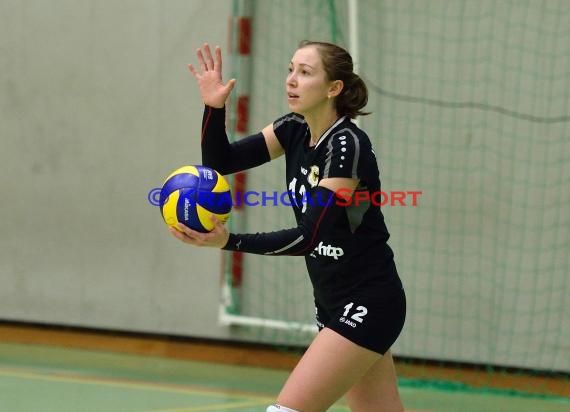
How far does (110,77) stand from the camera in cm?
672

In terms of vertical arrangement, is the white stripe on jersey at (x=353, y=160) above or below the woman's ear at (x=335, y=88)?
below

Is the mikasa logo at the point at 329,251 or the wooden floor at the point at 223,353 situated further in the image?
the wooden floor at the point at 223,353

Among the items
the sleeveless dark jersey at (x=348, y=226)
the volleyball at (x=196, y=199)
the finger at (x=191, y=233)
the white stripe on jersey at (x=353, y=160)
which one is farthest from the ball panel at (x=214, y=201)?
the white stripe on jersey at (x=353, y=160)

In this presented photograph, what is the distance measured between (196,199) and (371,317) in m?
0.75

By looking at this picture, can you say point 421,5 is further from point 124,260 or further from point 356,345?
point 356,345

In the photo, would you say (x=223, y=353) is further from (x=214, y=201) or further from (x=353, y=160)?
(x=353, y=160)

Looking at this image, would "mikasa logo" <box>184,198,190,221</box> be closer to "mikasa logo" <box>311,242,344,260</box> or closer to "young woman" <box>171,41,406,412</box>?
"young woman" <box>171,41,406,412</box>

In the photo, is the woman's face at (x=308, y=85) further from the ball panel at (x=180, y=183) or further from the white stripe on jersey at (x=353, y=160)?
the ball panel at (x=180, y=183)

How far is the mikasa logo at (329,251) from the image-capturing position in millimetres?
3285

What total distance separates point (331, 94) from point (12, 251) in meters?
4.26

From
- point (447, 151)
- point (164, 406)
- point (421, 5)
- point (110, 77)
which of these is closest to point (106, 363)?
point (164, 406)

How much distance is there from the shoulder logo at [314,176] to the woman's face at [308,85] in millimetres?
235

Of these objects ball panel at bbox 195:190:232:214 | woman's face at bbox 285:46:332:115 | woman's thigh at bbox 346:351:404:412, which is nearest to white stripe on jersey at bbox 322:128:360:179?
woman's face at bbox 285:46:332:115

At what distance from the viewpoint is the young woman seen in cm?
314
